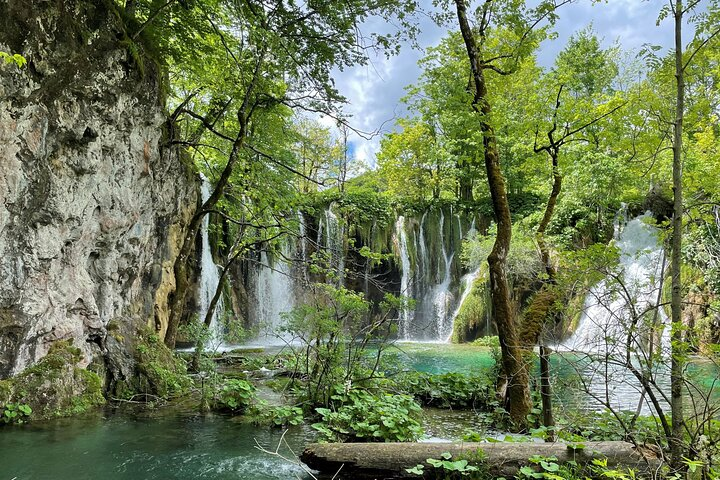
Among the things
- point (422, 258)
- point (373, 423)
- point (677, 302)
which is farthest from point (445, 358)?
point (677, 302)

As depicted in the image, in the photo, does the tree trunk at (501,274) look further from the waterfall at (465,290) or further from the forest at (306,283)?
the waterfall at (465,290)

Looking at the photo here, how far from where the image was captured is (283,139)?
36.2 ft

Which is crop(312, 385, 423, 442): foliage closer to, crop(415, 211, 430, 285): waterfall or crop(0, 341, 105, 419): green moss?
crop(0, 341, 105, 419): green moss

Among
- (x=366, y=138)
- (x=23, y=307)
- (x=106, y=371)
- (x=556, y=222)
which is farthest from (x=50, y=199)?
(x=556, y=222)

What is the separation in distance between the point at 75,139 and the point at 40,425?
13.9ft

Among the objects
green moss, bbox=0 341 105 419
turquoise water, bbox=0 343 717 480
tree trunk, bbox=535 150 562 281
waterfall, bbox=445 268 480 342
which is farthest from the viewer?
waterfall, bbox=445 268 480 342

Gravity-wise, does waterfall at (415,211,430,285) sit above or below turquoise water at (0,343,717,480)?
above

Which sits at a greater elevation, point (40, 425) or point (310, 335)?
point (310, 335)

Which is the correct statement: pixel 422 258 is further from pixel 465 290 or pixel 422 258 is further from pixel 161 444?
pixel 161 444

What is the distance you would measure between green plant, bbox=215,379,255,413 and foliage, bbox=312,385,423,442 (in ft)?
7.37

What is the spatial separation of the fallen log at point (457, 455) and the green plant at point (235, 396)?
3025mm

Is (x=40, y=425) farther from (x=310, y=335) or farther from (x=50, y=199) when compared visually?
(x=310, y=335)

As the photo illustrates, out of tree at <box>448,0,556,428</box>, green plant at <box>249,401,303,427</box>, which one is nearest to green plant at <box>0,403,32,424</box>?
green plant at <box>249,401,303,427</box>

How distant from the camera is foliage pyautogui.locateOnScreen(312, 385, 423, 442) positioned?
4766 mm
